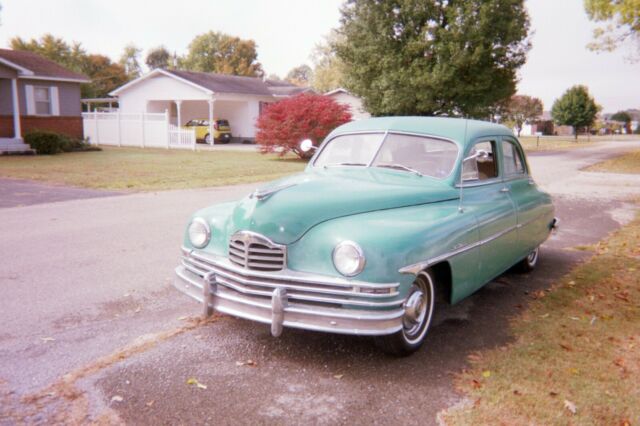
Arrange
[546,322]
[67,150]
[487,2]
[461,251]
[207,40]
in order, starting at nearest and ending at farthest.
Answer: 1. [461,251]
2. [546,322]
3. [67,150]
4. [487,2]
5. [207,40]

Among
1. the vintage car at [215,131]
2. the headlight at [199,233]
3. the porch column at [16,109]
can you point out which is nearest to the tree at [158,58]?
the vintage car at [215,131]

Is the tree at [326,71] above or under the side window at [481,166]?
above

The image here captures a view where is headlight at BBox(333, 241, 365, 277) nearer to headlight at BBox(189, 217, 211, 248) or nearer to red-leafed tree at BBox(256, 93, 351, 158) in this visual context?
headlight at BBox(189, 217, 211, 248)

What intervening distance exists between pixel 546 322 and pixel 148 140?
1143 inches

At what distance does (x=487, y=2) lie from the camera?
28844 millimetres

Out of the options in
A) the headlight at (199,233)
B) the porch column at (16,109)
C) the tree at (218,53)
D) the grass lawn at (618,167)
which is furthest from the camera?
the tree at (218,53)

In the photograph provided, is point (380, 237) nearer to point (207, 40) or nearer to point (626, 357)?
point (626, 357)

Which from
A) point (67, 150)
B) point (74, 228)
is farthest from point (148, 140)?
point (74, 228)

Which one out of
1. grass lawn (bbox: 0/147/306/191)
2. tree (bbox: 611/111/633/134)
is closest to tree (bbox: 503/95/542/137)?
grass lawn (bbox: 0/147/306/191)

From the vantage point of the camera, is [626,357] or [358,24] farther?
[358,24]

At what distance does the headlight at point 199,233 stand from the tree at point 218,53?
81.8 m

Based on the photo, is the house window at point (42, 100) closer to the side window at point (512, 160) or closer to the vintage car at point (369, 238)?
the vintage car at point (369, 238)

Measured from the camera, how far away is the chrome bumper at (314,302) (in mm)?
3631

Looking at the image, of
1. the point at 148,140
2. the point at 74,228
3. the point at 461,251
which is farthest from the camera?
the point at 148,140
